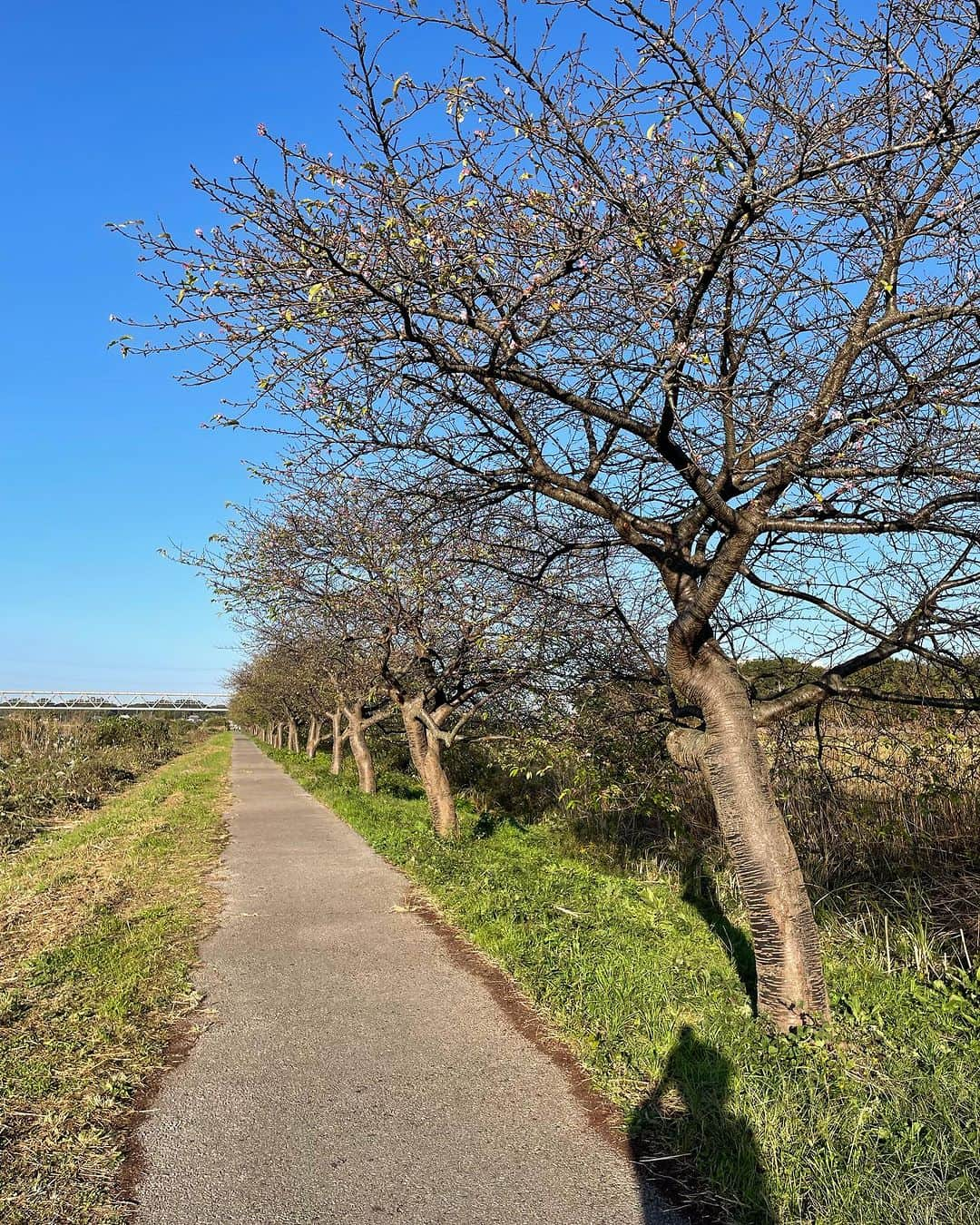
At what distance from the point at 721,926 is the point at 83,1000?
15.8 ft

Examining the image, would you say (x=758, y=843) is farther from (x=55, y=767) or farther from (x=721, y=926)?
(x=55, y=767)

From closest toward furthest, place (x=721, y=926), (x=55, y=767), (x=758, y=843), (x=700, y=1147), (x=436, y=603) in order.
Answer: (x=700, y=1147)
(x=758, y=843)
(x=721, y=926)
(x=436, y=603)
(x=55, y=767)

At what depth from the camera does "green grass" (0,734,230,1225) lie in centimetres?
332

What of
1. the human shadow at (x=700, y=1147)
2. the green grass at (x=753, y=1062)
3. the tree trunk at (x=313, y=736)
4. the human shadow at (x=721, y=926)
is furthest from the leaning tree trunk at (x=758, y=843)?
the tree trunk at (x=313, y=736)

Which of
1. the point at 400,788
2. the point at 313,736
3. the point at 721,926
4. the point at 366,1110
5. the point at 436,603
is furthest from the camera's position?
the point at 313,736

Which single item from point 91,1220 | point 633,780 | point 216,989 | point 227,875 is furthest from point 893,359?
point 227,875

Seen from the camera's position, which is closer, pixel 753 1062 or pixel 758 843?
pixel 753 1062

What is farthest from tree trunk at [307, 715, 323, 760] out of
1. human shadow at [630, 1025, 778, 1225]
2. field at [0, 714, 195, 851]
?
human shadow at [630, 1025, 778, 1225]

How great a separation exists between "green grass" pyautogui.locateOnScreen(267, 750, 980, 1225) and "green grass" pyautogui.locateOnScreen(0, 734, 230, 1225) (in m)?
2.31

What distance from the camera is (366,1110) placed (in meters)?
3.91

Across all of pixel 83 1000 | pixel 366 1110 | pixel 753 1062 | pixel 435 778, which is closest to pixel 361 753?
pixel 435 778

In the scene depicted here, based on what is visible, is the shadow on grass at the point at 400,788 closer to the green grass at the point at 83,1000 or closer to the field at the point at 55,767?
the green grass at the point at 83,1000

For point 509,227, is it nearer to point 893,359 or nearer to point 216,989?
point 893,359

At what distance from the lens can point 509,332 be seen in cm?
402
